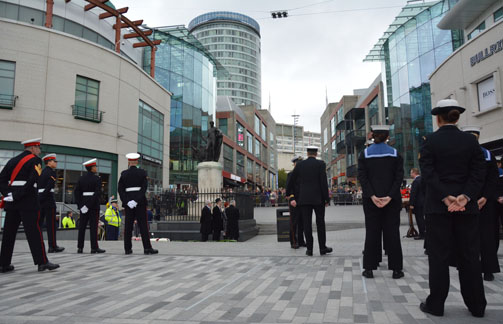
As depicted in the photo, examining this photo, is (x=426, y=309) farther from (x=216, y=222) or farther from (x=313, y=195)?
(x=216, y=222)

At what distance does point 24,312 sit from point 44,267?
245 centimetres

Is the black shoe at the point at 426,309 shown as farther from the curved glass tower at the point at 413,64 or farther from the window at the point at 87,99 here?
the curved glass tower at the point at 413,64

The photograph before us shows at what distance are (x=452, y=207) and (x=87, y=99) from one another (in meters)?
25.1

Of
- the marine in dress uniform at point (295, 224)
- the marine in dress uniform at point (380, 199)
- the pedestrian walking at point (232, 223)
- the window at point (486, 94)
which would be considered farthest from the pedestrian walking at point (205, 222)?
the window at point (486, 94)

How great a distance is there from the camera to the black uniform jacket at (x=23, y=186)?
570 centimetres

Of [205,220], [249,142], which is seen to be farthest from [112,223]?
[249,142]

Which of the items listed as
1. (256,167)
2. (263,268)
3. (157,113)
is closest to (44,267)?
(263,268)

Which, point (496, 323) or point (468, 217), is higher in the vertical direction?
point (468, 217)

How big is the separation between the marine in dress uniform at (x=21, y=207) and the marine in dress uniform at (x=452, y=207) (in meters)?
5.28

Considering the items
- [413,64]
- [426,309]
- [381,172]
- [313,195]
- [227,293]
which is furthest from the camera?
[413,64]

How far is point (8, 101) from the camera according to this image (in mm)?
21234

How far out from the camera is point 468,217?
3.34m

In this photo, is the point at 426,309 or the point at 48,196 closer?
the point at 426,309

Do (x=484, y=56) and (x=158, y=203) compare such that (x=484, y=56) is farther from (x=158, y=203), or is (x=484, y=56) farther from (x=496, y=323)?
(x=496, y=323)
